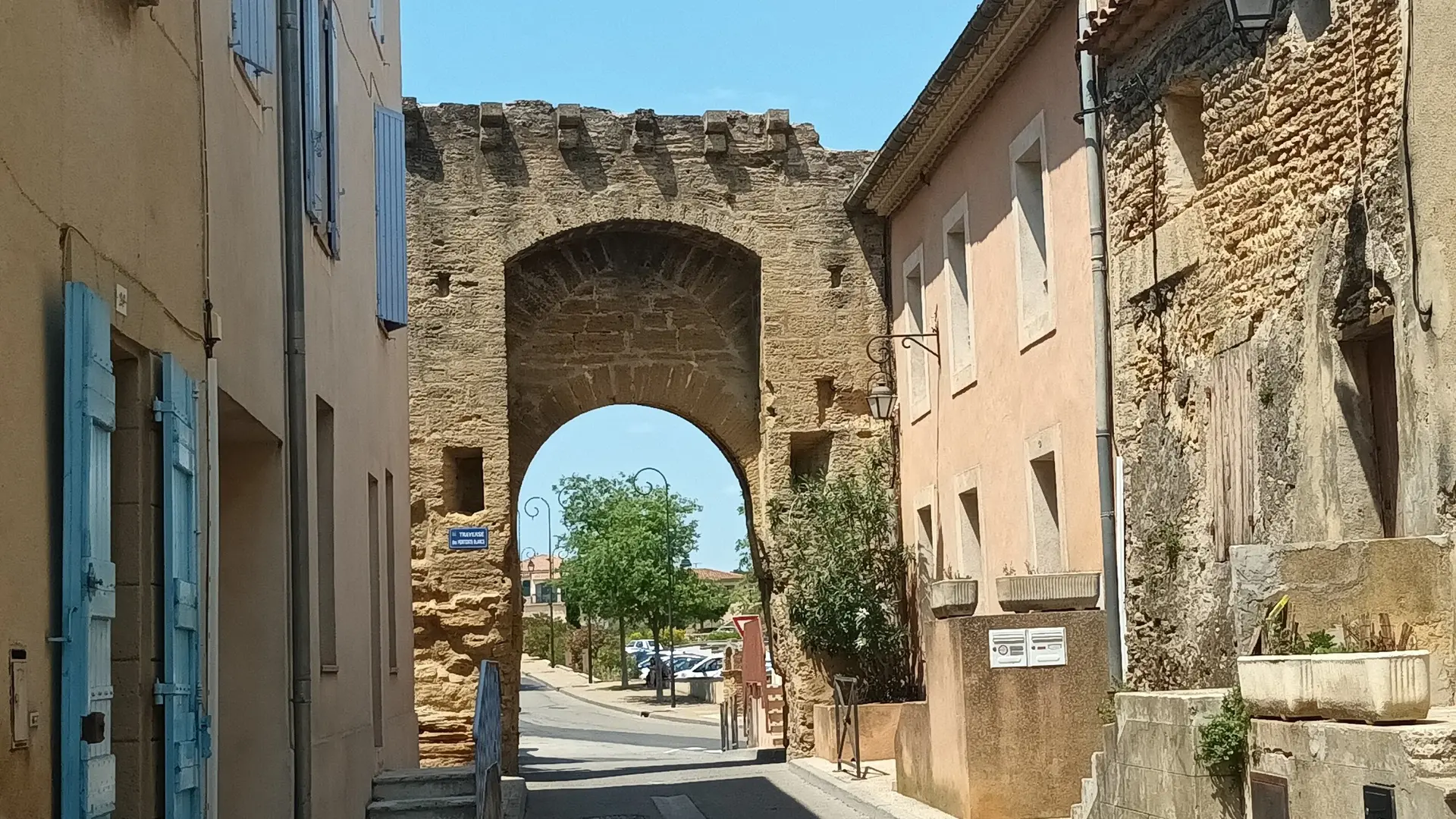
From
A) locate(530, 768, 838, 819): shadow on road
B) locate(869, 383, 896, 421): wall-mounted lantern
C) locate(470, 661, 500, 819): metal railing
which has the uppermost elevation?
locate(869, 383, 896, 421): wall-mounted lantern

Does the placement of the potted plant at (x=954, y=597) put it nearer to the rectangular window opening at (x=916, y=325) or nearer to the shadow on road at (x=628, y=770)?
the rectangular window opening at (x=916, y=325)

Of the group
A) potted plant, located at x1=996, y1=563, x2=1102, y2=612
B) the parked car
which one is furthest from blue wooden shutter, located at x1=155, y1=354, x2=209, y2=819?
the parked car

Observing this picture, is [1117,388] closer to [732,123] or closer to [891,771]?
[891,771]

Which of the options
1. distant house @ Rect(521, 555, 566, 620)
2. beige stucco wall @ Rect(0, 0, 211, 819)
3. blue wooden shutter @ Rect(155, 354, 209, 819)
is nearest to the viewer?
beige stucco wall @ Rect(0, 0, 211, 819)

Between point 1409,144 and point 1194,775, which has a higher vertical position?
point 1409,144

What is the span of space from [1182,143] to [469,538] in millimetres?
10529

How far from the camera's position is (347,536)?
10.5m

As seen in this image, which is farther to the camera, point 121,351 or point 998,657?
point 998,657

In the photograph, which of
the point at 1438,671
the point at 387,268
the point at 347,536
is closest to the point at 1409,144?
the point at 1438,671

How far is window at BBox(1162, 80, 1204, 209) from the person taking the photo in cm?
1013

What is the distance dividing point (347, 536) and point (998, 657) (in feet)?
13.9

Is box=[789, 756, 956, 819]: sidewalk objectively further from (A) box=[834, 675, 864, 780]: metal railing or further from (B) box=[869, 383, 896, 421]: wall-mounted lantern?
(B) box=[869, 383, 896, 421]: wall-mounted lantern

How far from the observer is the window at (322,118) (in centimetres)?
909

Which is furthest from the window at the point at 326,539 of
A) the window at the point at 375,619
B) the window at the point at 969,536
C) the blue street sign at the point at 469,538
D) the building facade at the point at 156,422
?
the blue street sign at the point at 469,538
